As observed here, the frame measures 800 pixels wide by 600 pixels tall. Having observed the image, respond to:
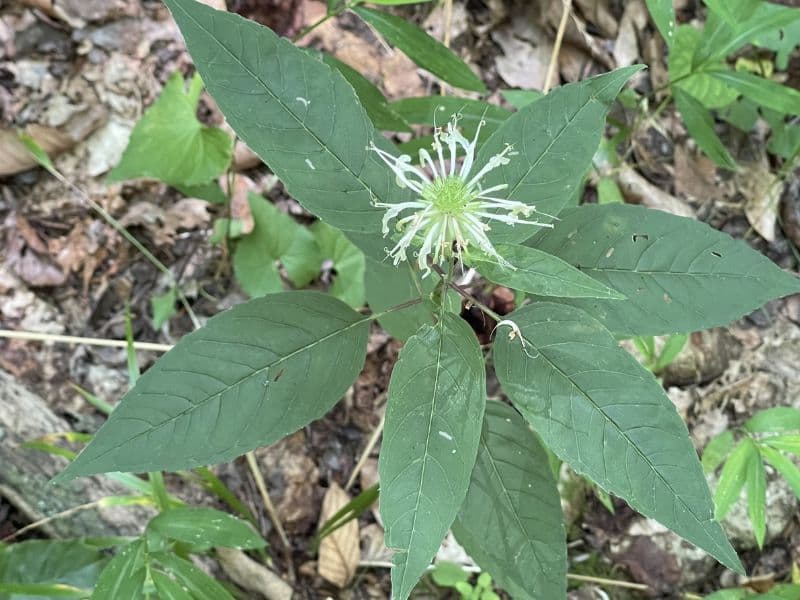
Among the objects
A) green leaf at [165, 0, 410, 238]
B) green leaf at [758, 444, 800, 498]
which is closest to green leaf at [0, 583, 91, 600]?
green leaf at [165, 0, 410, 238]

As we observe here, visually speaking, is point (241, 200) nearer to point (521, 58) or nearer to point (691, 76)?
point (521, 58)

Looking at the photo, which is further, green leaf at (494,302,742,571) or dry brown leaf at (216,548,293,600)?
dry brown leaf at (216,548,293,600)

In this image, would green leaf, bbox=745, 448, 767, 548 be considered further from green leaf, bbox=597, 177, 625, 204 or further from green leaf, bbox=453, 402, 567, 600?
green leaf, bbox=597, 177, 625, 204

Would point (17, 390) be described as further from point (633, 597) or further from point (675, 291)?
point (633, 597)

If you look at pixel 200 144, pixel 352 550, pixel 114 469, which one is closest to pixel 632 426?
pixel 114 469

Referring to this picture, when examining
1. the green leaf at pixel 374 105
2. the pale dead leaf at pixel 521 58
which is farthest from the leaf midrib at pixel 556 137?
the pale dead leaf at pixel 521 58

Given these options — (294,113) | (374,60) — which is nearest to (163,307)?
(374,60)
